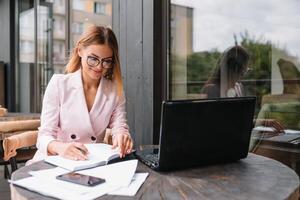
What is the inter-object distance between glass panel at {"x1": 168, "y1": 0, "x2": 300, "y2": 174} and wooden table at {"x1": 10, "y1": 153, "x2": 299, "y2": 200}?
1040 millimetres

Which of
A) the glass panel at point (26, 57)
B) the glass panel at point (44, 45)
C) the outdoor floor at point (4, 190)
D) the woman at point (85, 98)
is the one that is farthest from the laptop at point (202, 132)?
the glass panel at point (26, 57)

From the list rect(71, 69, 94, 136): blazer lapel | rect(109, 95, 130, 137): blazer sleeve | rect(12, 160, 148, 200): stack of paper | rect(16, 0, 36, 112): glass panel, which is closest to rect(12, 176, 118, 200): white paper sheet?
rect(12, 160, 148, 200): stack of paper

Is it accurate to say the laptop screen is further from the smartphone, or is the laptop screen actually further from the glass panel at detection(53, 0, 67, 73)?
the glass panel at detection(53, 0, 67, 73)

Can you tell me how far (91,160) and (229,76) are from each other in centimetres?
189

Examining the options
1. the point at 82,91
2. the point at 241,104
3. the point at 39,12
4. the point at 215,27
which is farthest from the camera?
the point at 39,12

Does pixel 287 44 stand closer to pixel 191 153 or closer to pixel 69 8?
pixel 191 153

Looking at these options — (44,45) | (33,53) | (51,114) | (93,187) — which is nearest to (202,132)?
(93,187)

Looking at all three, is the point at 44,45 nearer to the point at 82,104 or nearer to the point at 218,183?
the point at 82,104

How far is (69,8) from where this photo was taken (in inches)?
160

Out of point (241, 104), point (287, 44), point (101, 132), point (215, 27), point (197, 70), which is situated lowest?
point (101, 132)

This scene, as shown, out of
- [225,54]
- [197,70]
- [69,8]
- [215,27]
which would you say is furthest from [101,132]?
[69,8]

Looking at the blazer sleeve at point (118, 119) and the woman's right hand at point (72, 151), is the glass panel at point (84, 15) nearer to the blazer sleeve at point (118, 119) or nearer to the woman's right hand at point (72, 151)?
the blazer sleeve at point (118, 119)

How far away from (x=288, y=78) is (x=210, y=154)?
5.70 feet

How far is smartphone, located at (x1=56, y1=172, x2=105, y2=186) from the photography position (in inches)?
40.4
